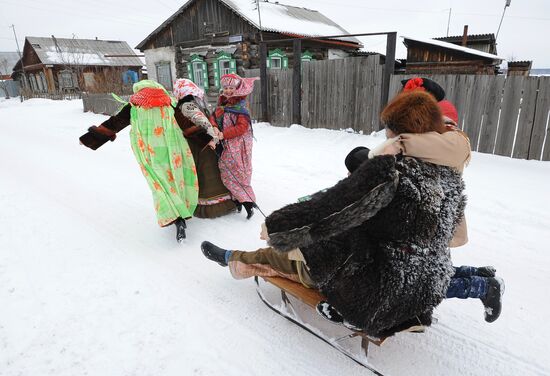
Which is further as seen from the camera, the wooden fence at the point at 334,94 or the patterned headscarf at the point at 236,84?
the wooden fence at the point at 334,94

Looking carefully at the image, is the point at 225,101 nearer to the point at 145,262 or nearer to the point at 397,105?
the point at 145,262

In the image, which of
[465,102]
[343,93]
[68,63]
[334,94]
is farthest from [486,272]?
[68,63]

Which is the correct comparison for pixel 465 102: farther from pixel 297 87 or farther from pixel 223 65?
pixel 223 65

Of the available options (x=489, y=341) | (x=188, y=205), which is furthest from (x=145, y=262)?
(x=489, y=341)

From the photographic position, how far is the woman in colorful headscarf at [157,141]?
3.38 m

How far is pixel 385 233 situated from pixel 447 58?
632 inches

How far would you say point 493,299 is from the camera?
2.04 metres

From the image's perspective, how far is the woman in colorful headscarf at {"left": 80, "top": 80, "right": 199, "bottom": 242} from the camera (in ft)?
11.1

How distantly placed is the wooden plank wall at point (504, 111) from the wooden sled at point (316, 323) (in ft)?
17.7

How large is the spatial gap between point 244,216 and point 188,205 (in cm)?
68

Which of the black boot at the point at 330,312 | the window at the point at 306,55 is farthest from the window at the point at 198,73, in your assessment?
the black boot at the point at 330,312

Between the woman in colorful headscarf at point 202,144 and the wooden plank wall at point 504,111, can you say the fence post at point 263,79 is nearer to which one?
the wooden plank wall at point 504,111

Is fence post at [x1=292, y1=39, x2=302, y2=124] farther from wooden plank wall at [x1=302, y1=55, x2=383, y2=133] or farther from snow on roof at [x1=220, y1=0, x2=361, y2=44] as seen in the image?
snow on roof at [x1=220, y1=0, x2=361, y2=44]

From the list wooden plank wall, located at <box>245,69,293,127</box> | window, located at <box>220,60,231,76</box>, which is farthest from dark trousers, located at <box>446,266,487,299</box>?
window, located at <box>220,60,231,76</box>
